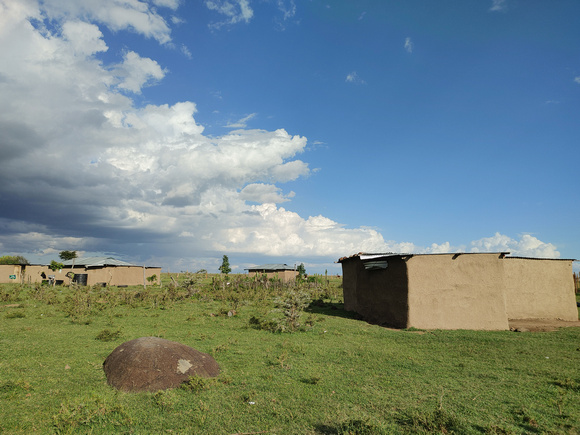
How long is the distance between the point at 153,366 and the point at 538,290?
19.0 metres

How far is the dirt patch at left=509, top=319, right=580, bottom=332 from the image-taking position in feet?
46.8

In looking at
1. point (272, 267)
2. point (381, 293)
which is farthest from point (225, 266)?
point (381, 293)

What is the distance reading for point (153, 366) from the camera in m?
7.37

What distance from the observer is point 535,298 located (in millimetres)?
17203

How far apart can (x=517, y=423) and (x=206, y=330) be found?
10.7m

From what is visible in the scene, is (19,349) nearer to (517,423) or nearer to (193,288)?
(517,423)

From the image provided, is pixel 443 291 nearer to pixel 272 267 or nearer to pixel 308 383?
pixel 308 383

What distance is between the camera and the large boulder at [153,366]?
7078 mm

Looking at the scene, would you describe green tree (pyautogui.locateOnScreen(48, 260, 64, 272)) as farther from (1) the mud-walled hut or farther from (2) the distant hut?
(1) the mud-walled hut

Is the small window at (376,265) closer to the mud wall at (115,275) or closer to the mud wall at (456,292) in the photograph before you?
the mud wall at (456,292)

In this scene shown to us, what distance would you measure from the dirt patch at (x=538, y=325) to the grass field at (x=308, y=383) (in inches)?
34.3

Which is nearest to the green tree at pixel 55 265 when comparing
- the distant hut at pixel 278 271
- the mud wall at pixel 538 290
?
the distant hut at pixel 278 271

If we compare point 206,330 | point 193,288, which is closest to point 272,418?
point 206,330

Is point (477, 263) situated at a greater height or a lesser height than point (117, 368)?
greater
